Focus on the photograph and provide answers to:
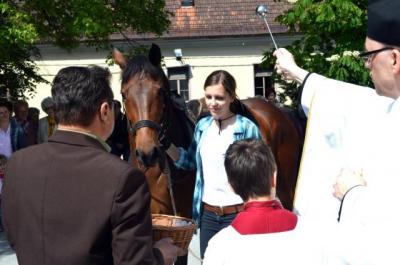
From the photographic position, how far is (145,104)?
4.62 meters

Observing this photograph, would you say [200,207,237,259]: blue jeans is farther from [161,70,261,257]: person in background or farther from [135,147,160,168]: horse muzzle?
[135,147,160,168]: horse muzzle

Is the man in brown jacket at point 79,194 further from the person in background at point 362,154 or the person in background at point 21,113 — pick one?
the person in background at point 21,113

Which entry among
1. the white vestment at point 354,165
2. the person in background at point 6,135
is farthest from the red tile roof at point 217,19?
the white vestment at point 354,165

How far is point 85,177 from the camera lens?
2234 millimetres

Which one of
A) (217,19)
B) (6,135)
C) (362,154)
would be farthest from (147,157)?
(217,19)

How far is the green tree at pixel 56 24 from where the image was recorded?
10.4m

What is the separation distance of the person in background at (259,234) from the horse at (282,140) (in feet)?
12.1

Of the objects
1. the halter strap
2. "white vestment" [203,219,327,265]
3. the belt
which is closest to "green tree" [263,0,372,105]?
the halter strap

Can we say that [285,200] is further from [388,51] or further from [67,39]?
[67,39]

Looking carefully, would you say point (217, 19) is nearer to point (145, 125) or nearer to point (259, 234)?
point (145, 125)

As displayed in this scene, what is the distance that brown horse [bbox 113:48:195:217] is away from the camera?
445 cm

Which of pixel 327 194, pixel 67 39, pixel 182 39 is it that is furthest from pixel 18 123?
pixel 182 39

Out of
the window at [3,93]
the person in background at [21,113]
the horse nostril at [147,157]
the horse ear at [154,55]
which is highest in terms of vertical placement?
the horse ear at [154,55]

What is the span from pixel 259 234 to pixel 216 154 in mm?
1922
